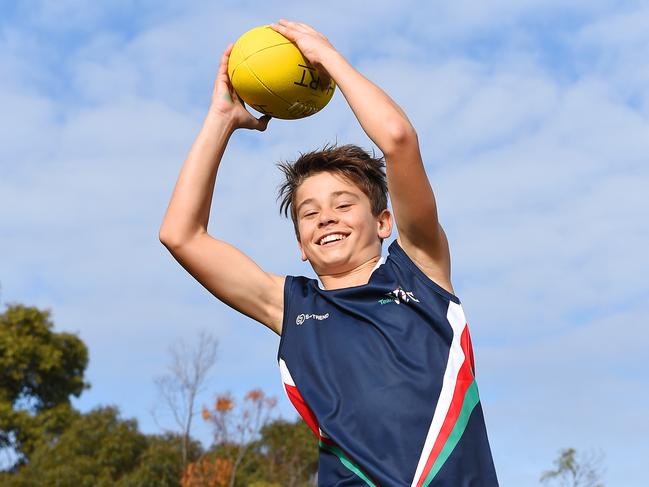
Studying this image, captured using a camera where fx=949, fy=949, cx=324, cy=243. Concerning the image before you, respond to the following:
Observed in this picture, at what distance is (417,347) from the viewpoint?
367cm

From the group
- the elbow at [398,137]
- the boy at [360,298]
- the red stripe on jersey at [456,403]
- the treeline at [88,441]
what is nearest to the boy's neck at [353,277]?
the boy at [360,298]

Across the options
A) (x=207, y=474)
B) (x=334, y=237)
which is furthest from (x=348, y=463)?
(x=207, y=474)

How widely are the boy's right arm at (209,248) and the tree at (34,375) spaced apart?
86.7ft

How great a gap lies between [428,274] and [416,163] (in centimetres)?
52

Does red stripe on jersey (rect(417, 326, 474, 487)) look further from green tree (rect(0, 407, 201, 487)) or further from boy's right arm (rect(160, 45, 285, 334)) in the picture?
green tree (rect(0, 407, 201, 487))

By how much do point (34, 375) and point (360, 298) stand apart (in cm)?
2899

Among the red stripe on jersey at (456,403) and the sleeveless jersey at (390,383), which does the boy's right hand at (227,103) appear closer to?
the sleeveless jersey at (390,383)

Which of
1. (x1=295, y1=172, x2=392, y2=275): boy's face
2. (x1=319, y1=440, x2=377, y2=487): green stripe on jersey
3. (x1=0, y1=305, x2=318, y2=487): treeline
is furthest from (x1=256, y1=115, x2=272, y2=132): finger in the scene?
(x1=0, y1=305, x2=318, y2=487): treeline

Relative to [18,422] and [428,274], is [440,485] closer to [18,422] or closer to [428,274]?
[428,274]

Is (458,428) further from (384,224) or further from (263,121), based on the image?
(263,121)

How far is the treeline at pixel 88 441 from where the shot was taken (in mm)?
25875

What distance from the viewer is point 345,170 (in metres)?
4.14

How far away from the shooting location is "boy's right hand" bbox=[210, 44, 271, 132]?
4.46 m

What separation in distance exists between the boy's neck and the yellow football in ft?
2.72
